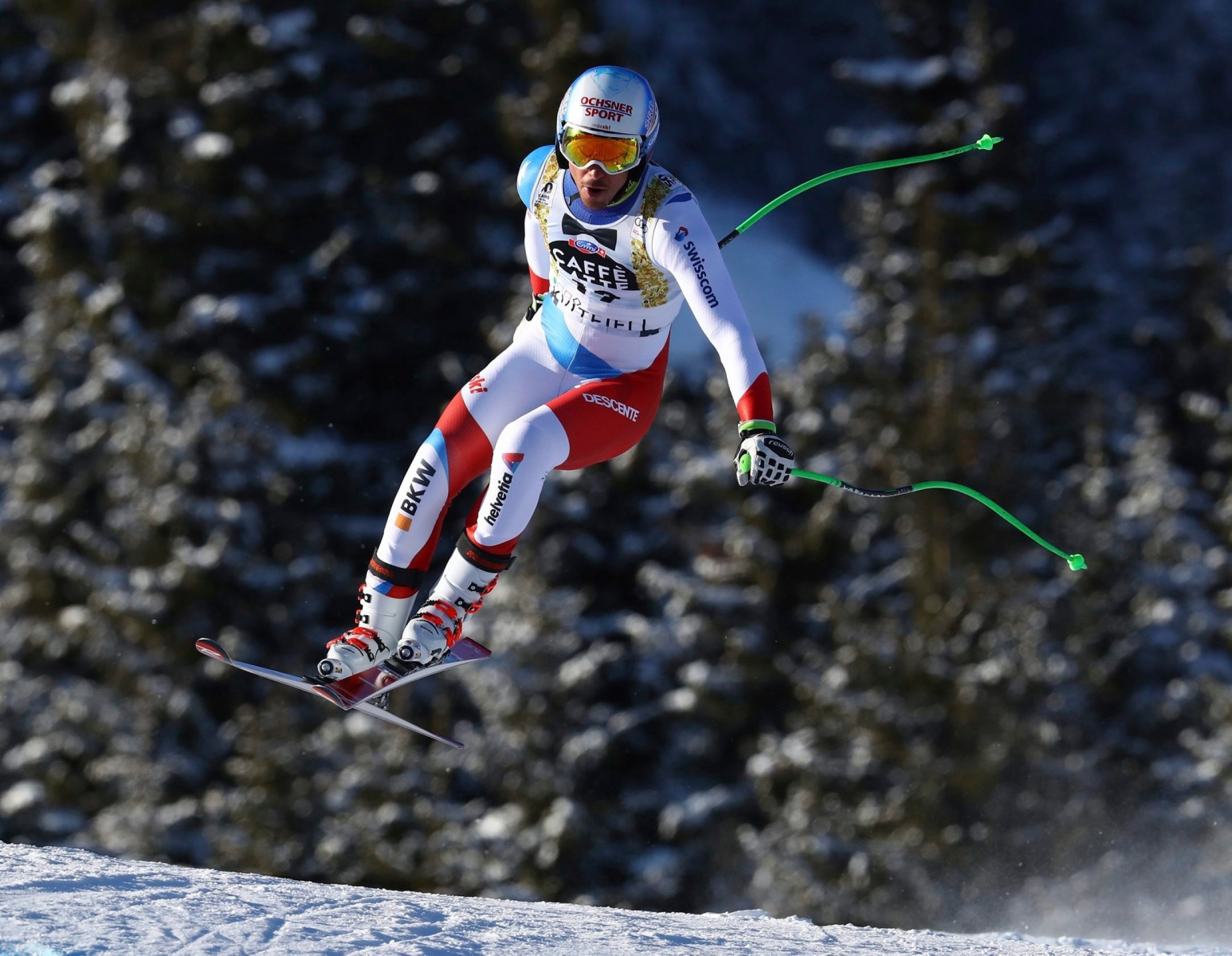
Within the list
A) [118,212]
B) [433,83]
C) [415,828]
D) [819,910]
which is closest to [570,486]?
[415,828]

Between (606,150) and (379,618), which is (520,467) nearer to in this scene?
(379,618)

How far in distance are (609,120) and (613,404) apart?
3.42 ft

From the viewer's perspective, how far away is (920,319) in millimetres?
22312

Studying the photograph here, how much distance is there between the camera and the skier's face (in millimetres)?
5633

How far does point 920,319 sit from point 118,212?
37.1 ft

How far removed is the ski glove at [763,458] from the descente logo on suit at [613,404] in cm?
66

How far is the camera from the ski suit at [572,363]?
18.3 feet

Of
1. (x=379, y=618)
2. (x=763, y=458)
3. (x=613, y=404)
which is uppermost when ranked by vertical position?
(x=613, y=404)

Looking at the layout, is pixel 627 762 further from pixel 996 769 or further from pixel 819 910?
pixel 996 769

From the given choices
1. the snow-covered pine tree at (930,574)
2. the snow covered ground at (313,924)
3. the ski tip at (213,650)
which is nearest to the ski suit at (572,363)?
the ski tip at (213,650)

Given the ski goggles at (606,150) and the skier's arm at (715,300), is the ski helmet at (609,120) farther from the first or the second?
the skier's arm at (715,300)

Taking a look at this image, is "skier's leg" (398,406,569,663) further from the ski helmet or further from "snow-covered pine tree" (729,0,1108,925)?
"snow-covered pine tree" (729,0,1108,925)

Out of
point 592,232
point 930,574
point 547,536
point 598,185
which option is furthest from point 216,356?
point 598,185

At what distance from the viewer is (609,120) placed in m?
5.57
